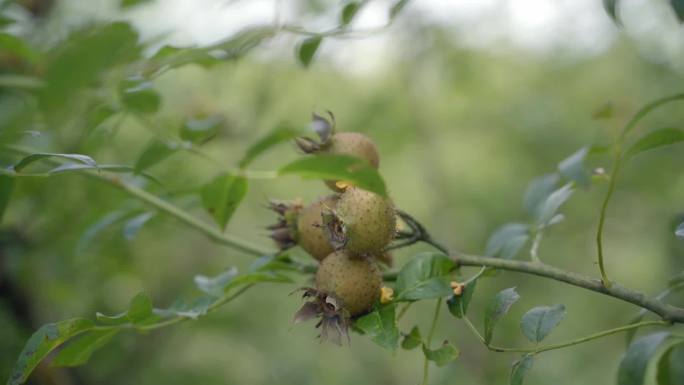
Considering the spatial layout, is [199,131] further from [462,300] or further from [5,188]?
[462,300]

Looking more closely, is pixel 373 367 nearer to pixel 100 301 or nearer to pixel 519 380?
pixel 100 301

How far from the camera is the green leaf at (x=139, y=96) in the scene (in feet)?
4.22

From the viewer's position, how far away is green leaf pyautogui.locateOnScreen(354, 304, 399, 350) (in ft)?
3.35

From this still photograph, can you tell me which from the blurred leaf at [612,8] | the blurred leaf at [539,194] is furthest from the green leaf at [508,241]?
the blurred leaf at [612,8]

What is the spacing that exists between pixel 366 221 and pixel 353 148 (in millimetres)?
176

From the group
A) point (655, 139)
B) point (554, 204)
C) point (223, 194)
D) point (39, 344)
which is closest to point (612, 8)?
point (655, 139)

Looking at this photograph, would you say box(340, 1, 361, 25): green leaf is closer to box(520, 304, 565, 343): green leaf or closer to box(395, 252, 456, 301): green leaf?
box(395, 252, 456, 301): green leaf

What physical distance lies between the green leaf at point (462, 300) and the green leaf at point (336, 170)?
278 mm

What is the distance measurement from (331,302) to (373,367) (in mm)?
3916

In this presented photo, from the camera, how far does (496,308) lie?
110 cm

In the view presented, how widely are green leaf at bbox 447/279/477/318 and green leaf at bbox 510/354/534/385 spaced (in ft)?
0.40

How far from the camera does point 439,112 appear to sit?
16.5ft

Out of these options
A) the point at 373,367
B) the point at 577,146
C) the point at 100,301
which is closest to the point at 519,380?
the point at 100,301

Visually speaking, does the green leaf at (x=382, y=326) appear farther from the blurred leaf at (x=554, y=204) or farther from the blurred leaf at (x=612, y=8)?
the blurred leaf at (x=612, y=8)
